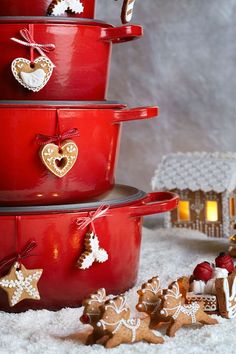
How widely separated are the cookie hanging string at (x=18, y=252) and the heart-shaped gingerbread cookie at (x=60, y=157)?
0.10 metres

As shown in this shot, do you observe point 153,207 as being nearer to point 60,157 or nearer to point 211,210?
point 60,157

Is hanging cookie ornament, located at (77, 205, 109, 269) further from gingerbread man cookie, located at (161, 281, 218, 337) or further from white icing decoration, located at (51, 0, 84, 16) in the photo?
white icing decoration, located at (51, 0, 84, 16)

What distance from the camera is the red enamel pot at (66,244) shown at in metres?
1.21

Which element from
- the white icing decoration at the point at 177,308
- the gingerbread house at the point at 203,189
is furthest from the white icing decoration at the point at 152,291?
the gingerbread house at the point at 203,189

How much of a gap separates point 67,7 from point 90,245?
400 millimetres

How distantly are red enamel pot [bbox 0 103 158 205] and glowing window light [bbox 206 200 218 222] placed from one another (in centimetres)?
56

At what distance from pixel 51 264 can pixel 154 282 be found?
0.57ft

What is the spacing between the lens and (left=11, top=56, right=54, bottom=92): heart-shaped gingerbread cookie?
1.22 metres

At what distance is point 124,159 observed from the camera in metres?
2.39

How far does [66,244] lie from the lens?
4.04 ft

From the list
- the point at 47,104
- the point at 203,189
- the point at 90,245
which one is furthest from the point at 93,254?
the point at 203,189

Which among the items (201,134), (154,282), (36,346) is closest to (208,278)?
(154,282)

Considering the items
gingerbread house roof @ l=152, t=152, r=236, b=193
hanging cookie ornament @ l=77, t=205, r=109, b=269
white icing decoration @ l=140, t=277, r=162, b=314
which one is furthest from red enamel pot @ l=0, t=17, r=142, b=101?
gingerbread house roof @ l=152, t=152, r=236, b=193

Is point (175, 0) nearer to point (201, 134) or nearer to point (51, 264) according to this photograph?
point (201, 134)
